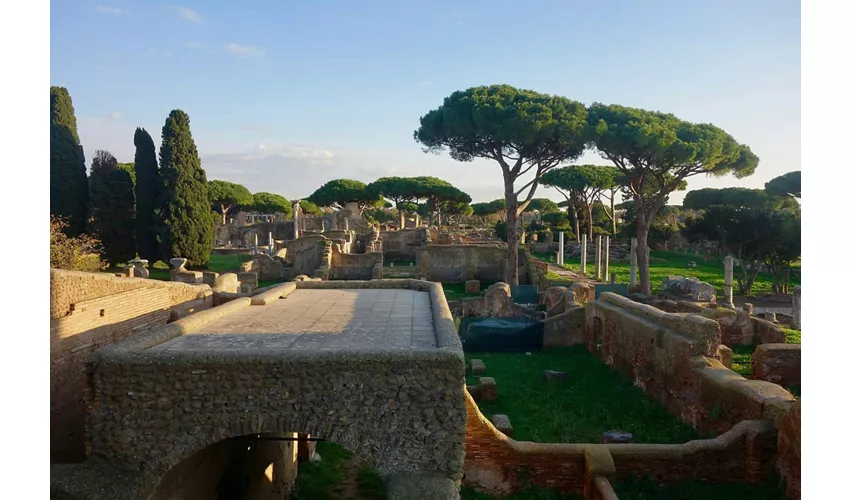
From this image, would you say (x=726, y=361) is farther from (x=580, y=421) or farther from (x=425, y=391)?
(x=425, y=391)

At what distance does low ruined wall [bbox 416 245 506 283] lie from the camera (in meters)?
27.3

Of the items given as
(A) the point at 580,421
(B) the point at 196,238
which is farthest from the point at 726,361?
(B) the point at 196,238

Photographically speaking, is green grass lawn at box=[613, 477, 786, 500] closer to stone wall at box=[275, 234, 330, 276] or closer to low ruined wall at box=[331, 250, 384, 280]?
low ruined wall at box=[331, 250, 384, 280]

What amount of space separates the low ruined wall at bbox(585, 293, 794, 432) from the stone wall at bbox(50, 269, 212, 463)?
901 centimetres

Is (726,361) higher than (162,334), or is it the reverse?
(162,334)

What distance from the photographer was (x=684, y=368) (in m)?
9.06

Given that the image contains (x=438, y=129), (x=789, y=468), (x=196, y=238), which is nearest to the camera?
(x=789, y=468)

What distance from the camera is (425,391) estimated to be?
427 centimetres

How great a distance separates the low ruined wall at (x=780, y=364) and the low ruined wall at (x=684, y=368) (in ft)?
5.83

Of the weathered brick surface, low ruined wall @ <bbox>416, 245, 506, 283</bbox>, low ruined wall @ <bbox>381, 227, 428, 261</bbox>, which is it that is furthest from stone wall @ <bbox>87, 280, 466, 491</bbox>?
low ruined wall @ <bbox>381, 227, 428, 261</bbox>

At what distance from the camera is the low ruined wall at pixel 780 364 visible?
32.7ft

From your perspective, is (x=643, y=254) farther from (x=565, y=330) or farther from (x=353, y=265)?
(x=353, y=265)

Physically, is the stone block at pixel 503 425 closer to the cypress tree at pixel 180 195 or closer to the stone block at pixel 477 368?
the stone block at pixel 477 368

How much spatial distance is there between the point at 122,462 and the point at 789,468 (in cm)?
758
